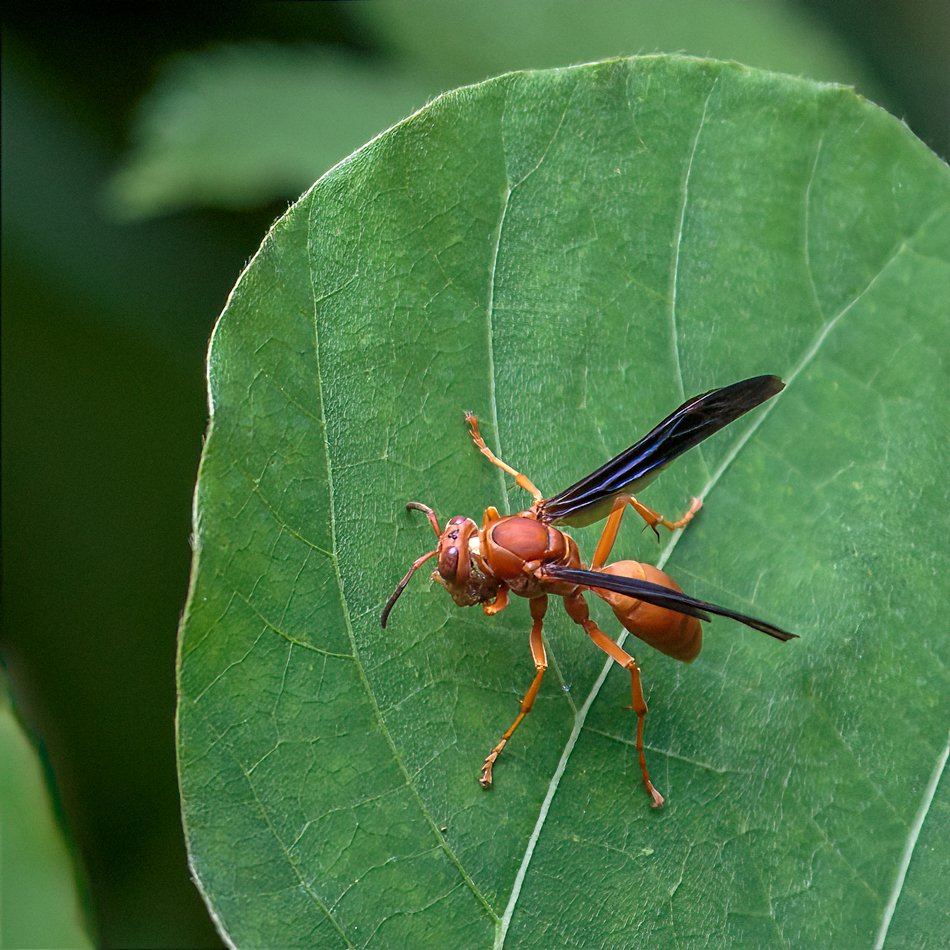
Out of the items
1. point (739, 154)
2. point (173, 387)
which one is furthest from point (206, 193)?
point (739, 154)

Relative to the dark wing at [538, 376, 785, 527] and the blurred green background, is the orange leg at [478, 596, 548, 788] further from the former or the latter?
the blurred green background

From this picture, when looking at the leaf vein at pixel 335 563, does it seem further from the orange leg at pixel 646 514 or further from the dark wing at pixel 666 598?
the orange leg at pixel 646 514

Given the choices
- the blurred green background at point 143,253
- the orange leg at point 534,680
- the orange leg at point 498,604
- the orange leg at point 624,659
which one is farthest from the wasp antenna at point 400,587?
the blurred green background at point 143,253

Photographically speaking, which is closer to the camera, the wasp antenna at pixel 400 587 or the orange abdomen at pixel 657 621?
the wasp antenna at pixel 400 587

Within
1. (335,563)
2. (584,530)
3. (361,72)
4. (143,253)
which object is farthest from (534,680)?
(361,72)

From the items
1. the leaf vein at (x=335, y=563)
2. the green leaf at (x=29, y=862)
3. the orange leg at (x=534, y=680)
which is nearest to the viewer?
the green leaf at (x=29, y=862)

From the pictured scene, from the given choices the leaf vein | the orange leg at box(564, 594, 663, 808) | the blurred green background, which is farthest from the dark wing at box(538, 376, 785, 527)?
the blurred green background
